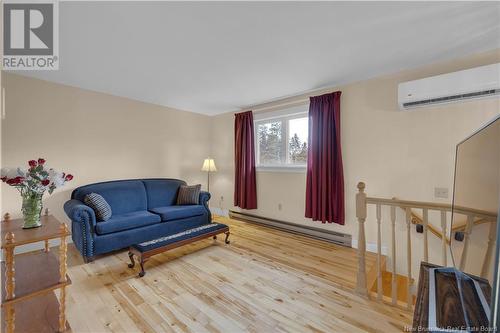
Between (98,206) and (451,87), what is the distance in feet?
14.0

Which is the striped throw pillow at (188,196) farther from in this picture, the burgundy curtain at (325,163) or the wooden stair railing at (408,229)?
the wooden stair railing at (408,229)

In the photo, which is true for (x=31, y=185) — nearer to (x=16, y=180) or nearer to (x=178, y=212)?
(x=16, y=180)

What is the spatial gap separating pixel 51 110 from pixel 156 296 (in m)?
2.98

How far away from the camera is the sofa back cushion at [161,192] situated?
3592 mm

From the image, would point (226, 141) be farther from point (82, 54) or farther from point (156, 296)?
point (156, 296)

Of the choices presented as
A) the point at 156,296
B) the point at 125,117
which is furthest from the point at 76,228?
the point at 125,117

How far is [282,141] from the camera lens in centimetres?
382

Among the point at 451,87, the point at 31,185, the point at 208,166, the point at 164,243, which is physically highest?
the point at 451,87

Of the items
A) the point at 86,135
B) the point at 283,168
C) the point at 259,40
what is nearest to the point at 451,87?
the point at 259,40

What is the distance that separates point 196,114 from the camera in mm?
4695

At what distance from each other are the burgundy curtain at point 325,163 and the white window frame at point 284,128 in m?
0.27

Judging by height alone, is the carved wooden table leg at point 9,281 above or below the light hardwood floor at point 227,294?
above

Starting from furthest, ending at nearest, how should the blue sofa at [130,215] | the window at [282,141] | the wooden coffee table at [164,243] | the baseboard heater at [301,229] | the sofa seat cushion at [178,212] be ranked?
the window at [282,141] → the sofa seat cushion at [178,212] → the baseboard heater at [301,229] → the blue sofa at [130,215] → the wooden coffee table at [164,243]

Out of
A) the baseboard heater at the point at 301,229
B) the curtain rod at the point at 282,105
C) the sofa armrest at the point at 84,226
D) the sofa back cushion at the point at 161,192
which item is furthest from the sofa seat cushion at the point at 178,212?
the curtain rod at the point at 282,105
